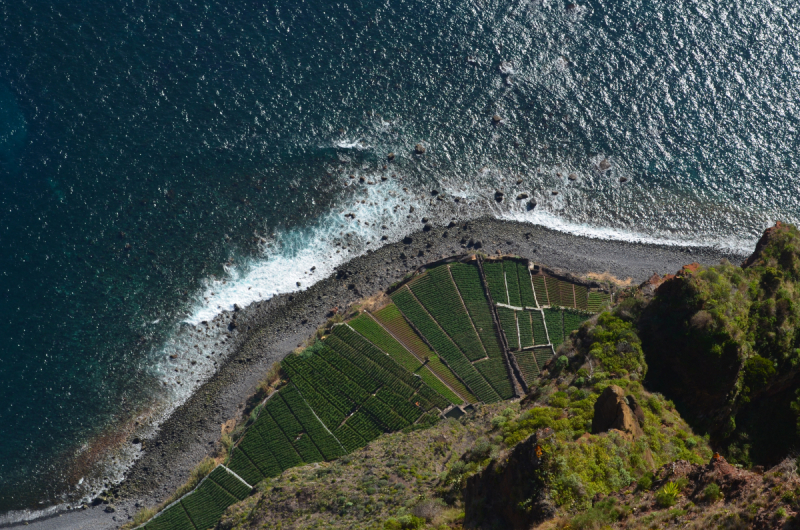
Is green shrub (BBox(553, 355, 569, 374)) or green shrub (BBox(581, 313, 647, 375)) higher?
green shrub (BBox(553, 355, 569, 374))

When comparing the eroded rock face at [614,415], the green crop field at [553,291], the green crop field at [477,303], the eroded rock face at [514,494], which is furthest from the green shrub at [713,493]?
the green crop field at [553,291]

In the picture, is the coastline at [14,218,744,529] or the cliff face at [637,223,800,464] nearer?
the cliff face at [637,223,800,464]

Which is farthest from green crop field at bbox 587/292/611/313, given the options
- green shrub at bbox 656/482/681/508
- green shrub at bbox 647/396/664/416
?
green shrub at bbox 656/482/681/508

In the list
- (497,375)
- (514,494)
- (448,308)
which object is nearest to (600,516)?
(514,494)

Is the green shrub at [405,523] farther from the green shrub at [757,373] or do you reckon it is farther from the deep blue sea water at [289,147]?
the deep blue sea water at [289,147]

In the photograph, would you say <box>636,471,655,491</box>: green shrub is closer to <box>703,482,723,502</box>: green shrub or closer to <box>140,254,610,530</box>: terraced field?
<box>703,482,723,502</box>: green shrub

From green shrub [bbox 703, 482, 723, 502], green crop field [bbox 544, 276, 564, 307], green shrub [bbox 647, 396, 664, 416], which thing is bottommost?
green shrub [bbox 703, 482, 723, 502]

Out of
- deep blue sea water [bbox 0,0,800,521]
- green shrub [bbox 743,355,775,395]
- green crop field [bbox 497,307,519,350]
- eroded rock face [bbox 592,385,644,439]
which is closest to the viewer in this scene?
eroded rock face [bbox 592,385,644,439]
